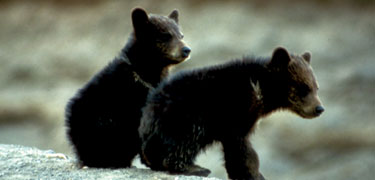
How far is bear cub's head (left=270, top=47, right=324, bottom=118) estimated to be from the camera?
484 cm

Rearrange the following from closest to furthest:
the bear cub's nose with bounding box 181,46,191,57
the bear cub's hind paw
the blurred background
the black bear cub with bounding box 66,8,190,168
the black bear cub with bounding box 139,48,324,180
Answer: the black bear cub with bounding box 139,48,324,180
the bear cub's hind paw
the black bear cub with bounding box 66,8,190,168
the bear cub's nose with bounding box 181,46,191,57
the blurred background

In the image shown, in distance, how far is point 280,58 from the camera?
15.9ft

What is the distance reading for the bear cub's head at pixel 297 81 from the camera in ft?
15.9

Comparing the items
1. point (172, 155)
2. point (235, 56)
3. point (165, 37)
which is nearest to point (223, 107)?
point (172, 155)

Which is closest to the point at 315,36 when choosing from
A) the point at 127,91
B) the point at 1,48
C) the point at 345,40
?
the point at 345,40

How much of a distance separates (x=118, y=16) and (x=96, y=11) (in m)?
0.50

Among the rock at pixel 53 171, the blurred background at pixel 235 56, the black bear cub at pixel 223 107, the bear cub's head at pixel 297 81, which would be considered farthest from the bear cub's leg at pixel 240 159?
the blurred background at pixel 235 56

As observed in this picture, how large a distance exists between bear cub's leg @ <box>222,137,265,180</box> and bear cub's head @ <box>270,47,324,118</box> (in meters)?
0.47

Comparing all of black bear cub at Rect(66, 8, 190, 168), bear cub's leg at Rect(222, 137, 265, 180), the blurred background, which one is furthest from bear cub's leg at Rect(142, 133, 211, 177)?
the blurred background

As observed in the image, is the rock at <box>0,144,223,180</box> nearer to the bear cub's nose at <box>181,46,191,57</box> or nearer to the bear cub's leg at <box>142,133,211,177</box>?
the bear cub's leg at <box>142,133,211,177</box>

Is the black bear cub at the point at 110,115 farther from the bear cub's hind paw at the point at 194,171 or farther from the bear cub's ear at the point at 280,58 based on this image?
the bear cub's ear at the point at 280,58

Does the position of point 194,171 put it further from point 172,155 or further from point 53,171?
point 53,171

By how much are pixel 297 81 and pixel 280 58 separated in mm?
195

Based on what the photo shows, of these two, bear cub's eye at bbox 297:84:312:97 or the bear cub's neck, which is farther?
bear cub's eye at bbox 297:84:312:97
